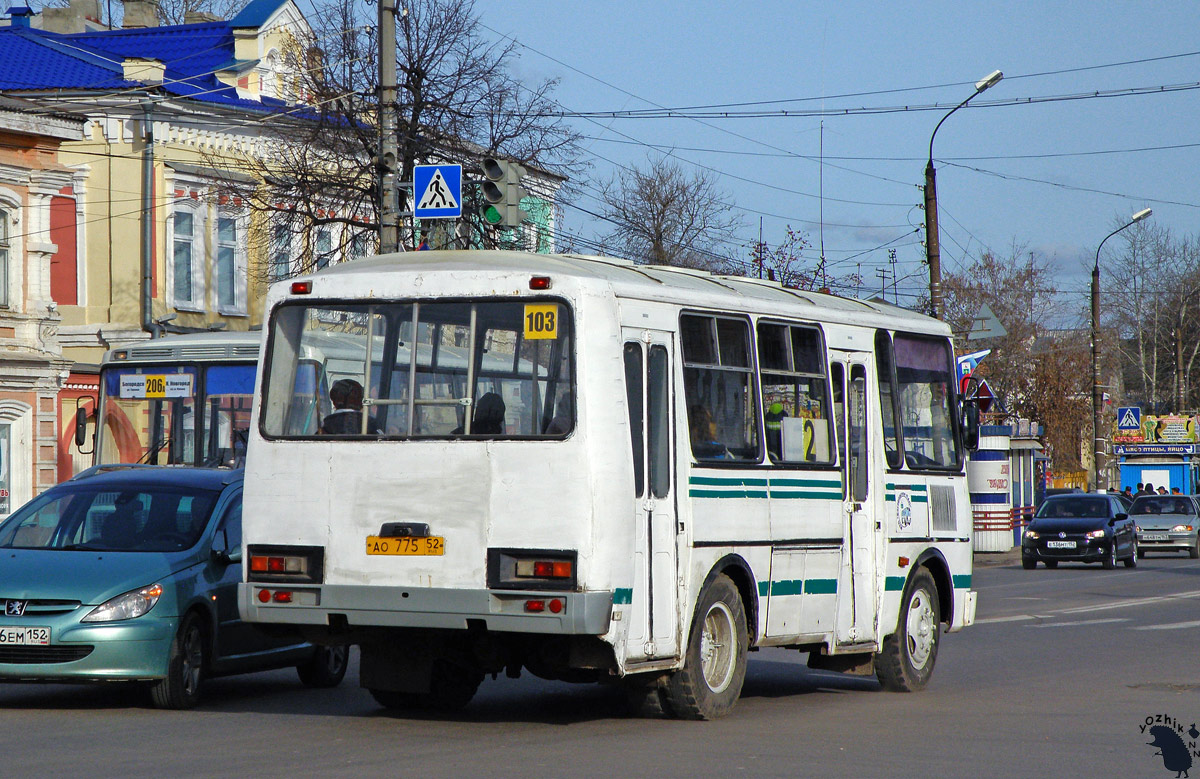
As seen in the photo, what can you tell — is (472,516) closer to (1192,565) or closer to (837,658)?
(837,658)

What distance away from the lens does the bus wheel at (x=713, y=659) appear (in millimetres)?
11148

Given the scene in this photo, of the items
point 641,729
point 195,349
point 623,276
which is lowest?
point 641,729

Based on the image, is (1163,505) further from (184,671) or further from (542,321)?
(542,321)

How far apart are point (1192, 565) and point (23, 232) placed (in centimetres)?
2661

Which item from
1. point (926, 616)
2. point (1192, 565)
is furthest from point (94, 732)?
point (1192, 565)

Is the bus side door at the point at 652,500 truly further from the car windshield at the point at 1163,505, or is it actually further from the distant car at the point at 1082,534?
the car windshield at the point at 1163,505

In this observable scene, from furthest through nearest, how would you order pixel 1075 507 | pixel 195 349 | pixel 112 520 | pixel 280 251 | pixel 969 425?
1. pixel 280 251
2. pixel 1075 507
3. pixel 195 349
4. pixel 969 425
5. pixel 112 520

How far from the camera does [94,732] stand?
34.6 ft

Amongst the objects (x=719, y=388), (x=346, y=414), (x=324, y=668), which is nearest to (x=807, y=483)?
(x=719, y=388)

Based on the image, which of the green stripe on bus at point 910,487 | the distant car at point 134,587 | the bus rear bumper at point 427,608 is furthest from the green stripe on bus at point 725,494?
the distant car at point 134,587

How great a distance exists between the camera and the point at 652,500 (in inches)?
421

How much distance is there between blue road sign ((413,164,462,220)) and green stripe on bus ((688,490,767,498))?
348 inches

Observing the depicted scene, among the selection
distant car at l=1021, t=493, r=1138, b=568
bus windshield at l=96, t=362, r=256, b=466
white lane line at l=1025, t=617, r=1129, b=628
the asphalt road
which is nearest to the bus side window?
the asphalt road

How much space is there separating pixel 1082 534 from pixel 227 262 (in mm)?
20545
